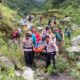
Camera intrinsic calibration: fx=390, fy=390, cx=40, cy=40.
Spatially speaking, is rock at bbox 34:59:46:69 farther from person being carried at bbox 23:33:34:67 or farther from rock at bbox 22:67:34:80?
rock at bbox 22:67:34:80

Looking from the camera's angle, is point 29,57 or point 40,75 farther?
point 29,57

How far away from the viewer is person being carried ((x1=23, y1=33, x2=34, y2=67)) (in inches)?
547

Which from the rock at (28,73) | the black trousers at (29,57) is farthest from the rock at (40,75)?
the black trousers at (29,57)

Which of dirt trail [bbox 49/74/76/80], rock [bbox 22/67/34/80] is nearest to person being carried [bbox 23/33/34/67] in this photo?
rock [bbox 22/67/34/80]

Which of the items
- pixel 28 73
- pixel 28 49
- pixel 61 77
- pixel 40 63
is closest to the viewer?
pixel 28 73

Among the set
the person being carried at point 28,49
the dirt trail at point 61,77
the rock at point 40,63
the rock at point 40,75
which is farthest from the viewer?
the rock at point 40,63

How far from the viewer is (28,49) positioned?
46.2 ft

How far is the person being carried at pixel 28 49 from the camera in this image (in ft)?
45.6

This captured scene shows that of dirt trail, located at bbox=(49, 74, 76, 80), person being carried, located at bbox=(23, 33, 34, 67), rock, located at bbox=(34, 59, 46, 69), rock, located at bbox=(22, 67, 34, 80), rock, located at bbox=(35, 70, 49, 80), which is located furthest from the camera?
rock, located at bbox=(34, 59, 46, 69)

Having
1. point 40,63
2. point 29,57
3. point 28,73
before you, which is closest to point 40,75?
point 28,73

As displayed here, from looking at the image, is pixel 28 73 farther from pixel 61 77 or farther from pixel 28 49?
pixel 28 49

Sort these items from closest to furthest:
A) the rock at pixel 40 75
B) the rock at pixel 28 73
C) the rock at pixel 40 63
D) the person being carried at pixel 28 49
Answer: the rock at pixel 28 73
the rock at pixel 40 75
the person being carried at pixel 28 49
the rock at pixel 40 63

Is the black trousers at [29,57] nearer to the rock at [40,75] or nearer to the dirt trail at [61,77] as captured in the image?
Result: the rock at [40,75]

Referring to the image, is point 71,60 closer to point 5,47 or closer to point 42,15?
point 5,47
